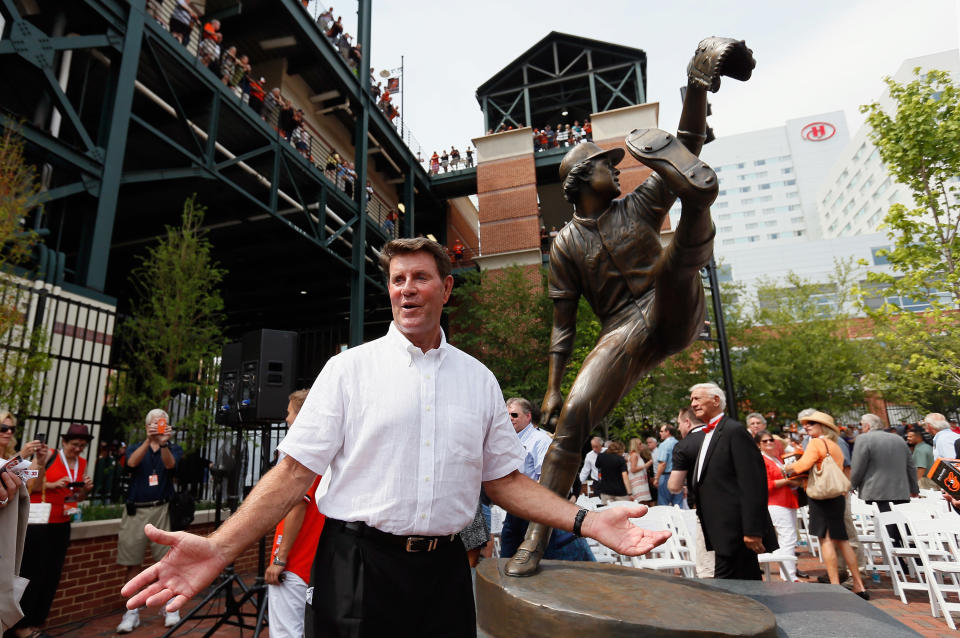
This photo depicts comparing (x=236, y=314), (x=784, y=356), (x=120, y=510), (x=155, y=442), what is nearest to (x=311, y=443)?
(x=155, y=442)

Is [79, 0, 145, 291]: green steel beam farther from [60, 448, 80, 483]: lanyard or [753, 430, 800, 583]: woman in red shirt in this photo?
[753, 430, 800, 583]: woman in red shirt

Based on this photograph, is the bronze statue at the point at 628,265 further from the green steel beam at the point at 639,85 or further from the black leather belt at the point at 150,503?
the green steel beam at the point at 639,85

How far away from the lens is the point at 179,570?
135 centimetres

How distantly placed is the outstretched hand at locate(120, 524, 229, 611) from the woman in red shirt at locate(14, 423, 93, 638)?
16.2 ft

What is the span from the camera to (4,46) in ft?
25.1

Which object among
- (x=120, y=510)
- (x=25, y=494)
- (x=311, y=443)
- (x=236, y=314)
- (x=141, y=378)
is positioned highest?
(x=236, y=314)

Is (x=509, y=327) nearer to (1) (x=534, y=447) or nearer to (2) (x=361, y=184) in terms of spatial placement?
(2) (x=361, y=184)

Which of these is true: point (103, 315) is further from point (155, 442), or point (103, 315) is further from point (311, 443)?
point (311, 443)

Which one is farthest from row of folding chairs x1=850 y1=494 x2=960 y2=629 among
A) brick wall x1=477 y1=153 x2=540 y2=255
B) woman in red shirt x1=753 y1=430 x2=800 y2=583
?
brick wall x1=477 y1=153 x2=540 y2=255

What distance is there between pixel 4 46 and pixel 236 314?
641 inches

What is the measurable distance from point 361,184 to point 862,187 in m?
72.1

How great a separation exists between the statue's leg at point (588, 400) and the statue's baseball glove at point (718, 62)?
1207 millimetres

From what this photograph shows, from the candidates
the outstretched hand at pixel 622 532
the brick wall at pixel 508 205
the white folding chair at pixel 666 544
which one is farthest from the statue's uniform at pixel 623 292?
the brick wall at pixel 508 205

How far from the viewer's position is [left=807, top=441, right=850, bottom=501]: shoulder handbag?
6.09 m
